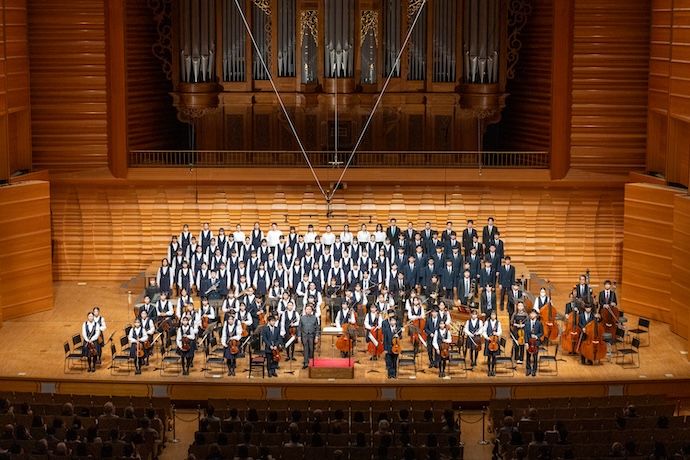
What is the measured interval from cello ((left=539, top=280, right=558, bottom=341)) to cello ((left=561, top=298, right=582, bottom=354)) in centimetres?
14

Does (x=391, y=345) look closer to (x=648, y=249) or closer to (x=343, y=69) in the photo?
(x=648, y=249)

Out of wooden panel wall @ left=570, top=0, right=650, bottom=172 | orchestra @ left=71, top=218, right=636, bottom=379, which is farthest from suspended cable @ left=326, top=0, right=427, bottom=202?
wooden panel wall @ left=570, top=0, right=650, bottom=172

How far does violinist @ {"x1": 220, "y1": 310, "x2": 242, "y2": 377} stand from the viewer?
14977 millimetres

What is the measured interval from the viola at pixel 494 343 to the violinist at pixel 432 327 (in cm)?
65

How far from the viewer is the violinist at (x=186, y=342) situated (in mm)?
15055

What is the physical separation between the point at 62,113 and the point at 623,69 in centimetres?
856

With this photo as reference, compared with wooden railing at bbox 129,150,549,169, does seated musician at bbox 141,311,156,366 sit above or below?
below

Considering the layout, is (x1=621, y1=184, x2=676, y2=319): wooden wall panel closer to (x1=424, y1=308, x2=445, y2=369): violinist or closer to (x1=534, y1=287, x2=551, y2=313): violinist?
(x1=534, y1=287, x2=551, y2=313): violinist

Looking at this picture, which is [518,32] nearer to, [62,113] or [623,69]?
[623,69]

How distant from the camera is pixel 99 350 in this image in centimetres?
1533

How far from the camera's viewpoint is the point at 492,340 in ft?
49.3

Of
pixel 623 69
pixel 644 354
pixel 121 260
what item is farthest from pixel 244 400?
pixel 623 69

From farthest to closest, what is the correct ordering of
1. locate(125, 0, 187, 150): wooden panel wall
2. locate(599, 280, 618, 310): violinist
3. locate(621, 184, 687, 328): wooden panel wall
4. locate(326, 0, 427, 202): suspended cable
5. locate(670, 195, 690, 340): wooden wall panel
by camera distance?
locate(125, 0, 187, 150): wooden panel wall
locate(326, 0, 427, 202): suspended cable
locate(621, 184, 687, 328): wooden panel wall
locate(670, 195, 690, 340): wooden wall panel
locate(599, 280, 618, 310): violinist

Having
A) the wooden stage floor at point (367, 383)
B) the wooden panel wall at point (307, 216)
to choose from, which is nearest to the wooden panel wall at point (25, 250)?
the wooden panel wall at point (307, 216)
